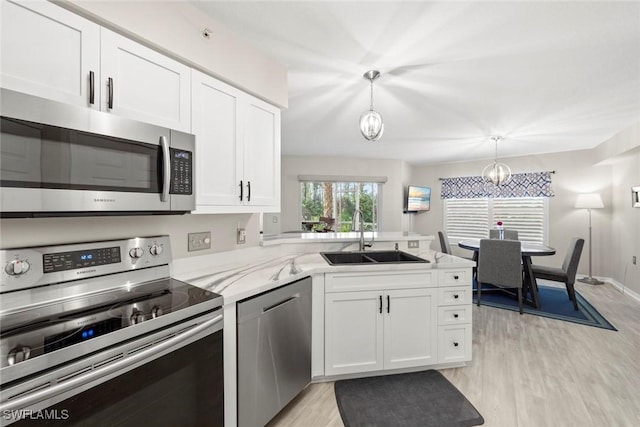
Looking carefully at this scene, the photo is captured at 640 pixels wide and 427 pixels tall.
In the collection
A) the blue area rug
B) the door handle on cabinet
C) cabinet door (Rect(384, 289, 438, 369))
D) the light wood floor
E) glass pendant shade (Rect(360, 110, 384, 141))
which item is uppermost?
glass pendant shade (Rect(360, 110, 384, 141))

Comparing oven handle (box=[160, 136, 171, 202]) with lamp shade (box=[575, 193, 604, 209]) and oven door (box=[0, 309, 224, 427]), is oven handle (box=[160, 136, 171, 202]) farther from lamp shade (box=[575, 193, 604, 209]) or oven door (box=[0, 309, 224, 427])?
lamp shade (box=[575, 193, 604, 209])

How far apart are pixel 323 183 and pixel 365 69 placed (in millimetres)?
3947

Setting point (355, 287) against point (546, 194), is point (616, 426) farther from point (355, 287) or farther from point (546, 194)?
point (546, 194)

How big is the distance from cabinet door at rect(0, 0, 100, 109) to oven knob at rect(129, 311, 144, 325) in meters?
0.85

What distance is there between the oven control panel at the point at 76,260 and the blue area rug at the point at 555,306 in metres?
3.91

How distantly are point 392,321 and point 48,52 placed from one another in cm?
229

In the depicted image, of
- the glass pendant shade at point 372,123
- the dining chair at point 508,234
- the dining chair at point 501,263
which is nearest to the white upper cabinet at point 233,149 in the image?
the glass pendant shade at point 372,123

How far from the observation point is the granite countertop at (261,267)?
1512 mm

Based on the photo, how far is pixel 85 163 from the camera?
42.5 inches

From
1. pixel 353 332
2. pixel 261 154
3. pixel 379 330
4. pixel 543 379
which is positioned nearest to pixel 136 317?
pixel 261 154

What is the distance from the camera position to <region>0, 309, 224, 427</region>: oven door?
0.76 m

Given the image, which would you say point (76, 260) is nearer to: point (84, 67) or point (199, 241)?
point (199, 241)

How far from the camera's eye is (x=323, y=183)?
6098 mm

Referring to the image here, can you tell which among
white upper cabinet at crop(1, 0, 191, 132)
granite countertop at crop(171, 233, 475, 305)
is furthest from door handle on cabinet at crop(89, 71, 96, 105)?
granite countertop at crop(171, 233, 475, 305)
